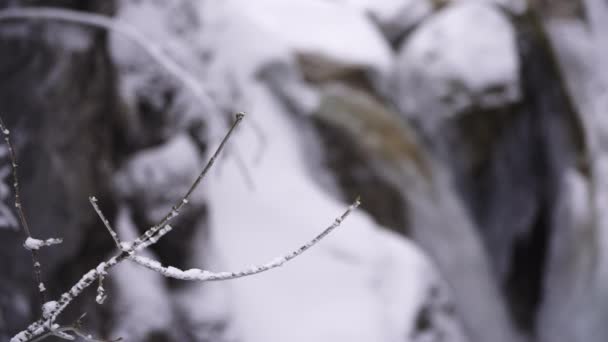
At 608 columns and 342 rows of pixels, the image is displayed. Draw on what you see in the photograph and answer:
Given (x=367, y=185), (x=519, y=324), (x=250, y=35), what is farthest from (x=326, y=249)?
(x=519, y=324)

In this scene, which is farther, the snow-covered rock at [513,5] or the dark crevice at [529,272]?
the snow-covered rock at [513,5]

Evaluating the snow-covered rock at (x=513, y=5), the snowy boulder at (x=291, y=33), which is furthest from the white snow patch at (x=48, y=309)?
the snow-covered rock at (x=513, y=5)

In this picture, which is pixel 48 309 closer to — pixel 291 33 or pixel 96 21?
pixel 96 21

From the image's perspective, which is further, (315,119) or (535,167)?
(535,167)

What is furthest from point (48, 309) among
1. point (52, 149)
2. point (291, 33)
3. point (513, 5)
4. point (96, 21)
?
point (513, 5)

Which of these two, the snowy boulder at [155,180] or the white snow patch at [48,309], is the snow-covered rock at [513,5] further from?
the white snow patch at [48,309]

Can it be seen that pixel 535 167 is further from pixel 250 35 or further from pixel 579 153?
pixel 250 35

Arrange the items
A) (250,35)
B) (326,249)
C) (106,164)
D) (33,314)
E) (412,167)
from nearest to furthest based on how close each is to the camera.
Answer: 1. (33,314)
2. (106,164)
3. (326,249)
4. (250,35)
5. (412,167)

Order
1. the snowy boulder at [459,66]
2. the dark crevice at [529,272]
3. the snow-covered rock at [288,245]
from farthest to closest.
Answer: the snowy boulder at [459,66] → the dark crevice at [529,272] → the snow-covered rock at [288,245]
